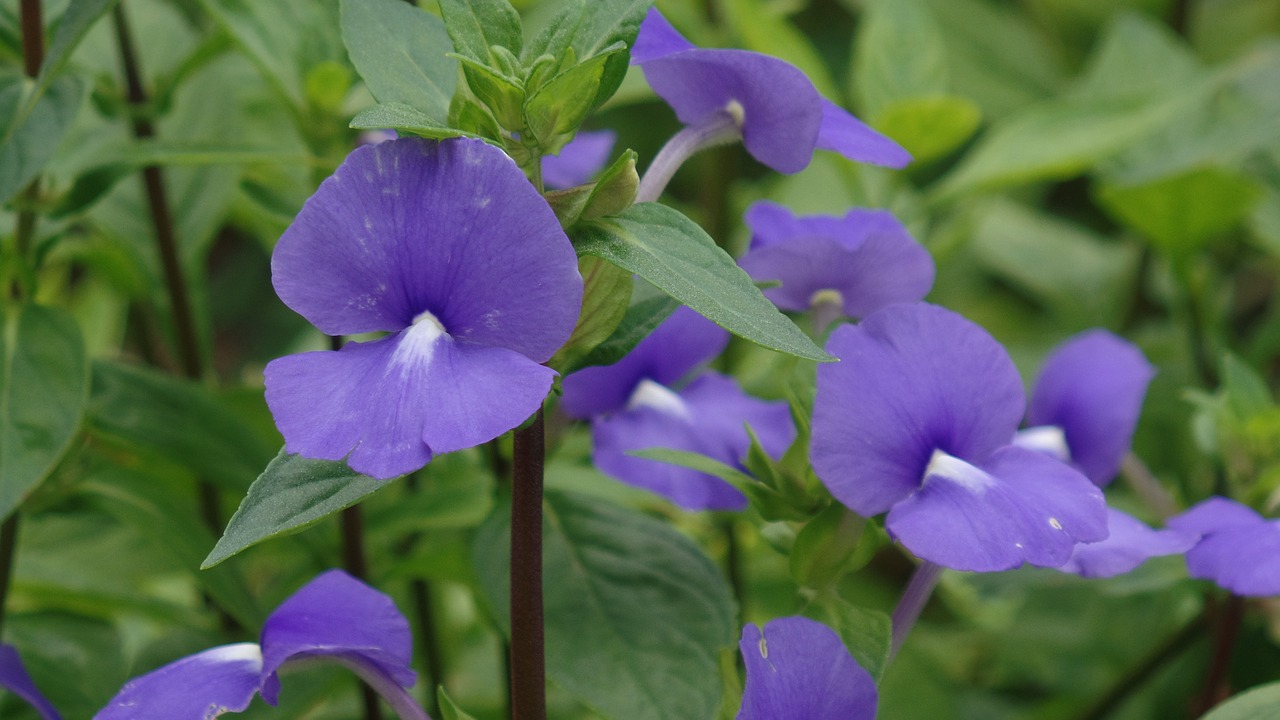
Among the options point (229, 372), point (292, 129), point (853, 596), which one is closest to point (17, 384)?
point (292, 129)

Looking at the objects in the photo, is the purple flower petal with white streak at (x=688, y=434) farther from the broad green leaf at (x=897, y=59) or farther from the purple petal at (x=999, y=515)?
the broad green leaf at (x=897, y=59)

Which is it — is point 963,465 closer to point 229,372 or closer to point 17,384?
point 17,384

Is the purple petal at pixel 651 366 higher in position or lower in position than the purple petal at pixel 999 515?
lower

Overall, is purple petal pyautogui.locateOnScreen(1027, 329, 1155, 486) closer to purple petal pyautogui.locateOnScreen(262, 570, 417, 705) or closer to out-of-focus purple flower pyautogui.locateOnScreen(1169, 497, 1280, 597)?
out-of-focus purple flower pyautogui.locateOnScreen(1169, 497, 1280, 597)

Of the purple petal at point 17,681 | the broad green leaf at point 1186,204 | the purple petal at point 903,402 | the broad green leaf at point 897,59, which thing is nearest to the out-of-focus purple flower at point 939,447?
the purple petal at point 903,402

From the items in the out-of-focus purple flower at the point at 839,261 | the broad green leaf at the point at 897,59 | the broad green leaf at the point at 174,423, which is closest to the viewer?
the out-of-focus purple flower at the point at 839,261

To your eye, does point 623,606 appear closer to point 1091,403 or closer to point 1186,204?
point 1091,403

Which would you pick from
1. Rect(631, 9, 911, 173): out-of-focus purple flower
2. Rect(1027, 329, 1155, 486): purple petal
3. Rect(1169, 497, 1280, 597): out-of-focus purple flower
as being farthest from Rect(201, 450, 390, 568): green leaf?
Rect(1027, 329, 1155, 486): purple petal
